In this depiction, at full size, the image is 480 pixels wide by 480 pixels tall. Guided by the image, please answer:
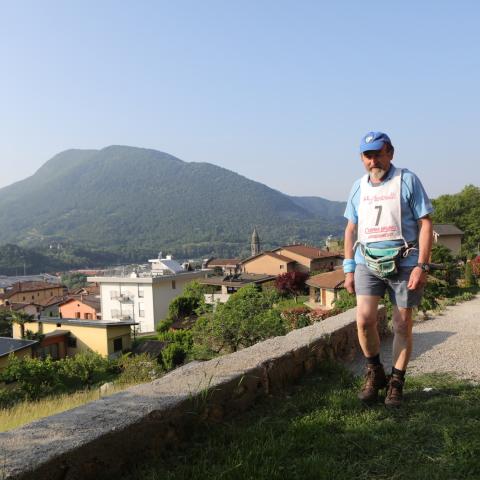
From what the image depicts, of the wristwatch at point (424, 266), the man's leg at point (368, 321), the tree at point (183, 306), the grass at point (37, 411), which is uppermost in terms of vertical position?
the wristwatch at point (424, 266)

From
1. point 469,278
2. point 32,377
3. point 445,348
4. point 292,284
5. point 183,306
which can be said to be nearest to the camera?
point 445,348

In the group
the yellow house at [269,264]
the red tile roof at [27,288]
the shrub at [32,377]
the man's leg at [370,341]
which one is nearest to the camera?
the man's leg at [370,341]

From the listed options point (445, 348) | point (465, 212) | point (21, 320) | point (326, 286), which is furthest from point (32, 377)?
point (465, 212)

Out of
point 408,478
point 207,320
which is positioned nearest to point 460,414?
point 408,478

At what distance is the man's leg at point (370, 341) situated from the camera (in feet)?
10.1

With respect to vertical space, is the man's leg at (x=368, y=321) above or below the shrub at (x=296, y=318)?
above

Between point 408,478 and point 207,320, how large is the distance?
741cm

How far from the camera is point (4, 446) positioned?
1.99 m

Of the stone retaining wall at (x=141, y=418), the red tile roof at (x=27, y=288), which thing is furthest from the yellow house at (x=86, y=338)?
the red tile roof at (x=27, y=288)

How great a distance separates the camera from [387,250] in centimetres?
296

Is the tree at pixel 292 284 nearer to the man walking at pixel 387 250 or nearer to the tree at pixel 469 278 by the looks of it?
the tree at pixel 469 278

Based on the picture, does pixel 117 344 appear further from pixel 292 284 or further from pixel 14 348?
pixel 292 284

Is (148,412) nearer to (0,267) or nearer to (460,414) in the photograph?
(460,414)

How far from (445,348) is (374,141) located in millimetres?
3495
